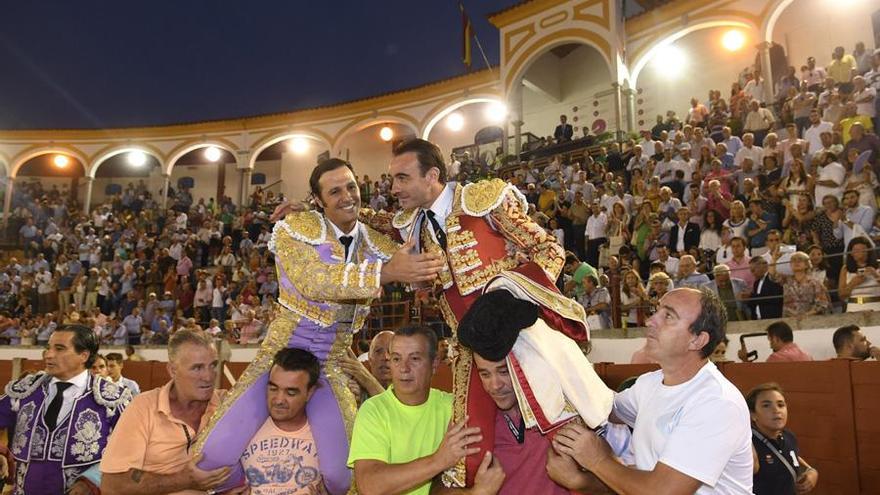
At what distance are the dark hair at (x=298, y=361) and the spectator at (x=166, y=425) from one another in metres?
0.54

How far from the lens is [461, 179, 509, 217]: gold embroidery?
2.58 metres

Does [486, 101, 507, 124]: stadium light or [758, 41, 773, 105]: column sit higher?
[486, 101, 507, 124]: stadium light

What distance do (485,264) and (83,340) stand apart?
231cm

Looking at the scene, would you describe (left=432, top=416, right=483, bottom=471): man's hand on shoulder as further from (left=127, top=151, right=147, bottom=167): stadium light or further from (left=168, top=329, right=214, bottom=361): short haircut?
(left=127, top=151, right=147, bottom=167): stadium light

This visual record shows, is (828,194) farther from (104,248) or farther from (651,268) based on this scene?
(104,248)

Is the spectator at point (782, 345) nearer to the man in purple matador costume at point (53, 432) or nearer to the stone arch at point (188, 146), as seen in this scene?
the man in purple matador costume at point (53, 432)

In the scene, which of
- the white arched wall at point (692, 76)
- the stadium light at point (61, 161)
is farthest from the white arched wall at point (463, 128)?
the stadium light at point (61, 161)

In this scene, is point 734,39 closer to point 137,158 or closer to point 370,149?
point 370,149

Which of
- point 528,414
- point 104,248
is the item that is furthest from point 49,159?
point 528,414

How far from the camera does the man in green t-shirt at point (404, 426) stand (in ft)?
8.04

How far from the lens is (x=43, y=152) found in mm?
22156

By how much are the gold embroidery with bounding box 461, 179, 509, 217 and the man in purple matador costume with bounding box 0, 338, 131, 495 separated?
2269mm

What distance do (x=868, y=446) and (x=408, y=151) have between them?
12.2 ft

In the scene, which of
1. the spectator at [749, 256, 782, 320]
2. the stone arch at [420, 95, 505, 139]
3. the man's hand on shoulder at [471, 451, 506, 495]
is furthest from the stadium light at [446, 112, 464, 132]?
the man's hand on shoulder at [471, 451, 506, 495]
